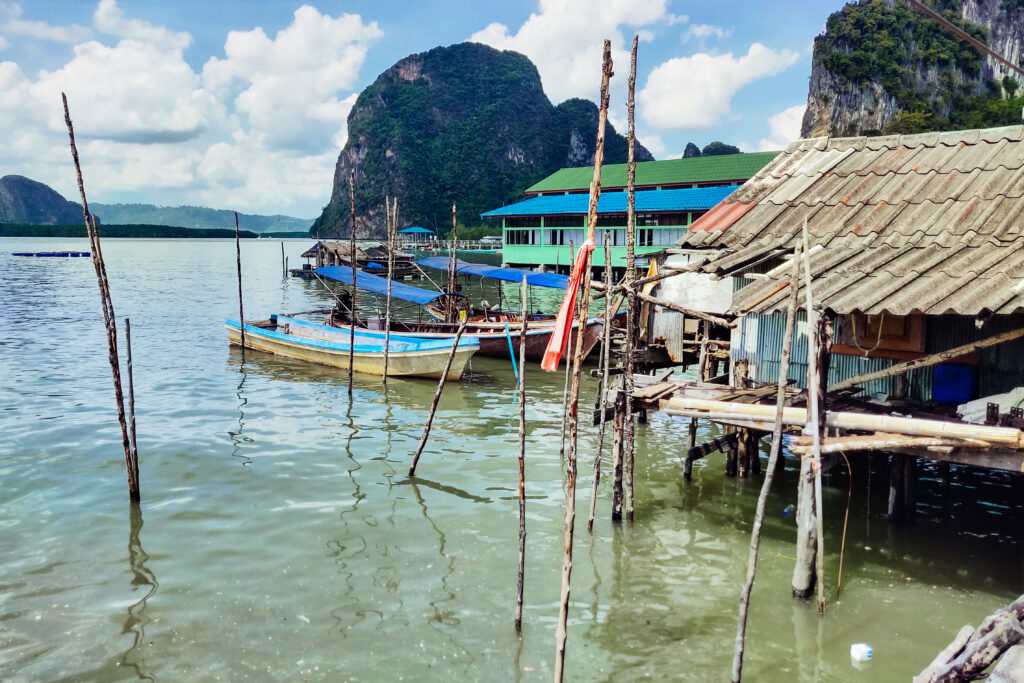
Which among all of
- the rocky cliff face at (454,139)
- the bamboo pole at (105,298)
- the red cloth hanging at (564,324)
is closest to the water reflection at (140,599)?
the bamboo pole at (105,298)

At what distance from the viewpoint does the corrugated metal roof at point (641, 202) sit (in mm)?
36219

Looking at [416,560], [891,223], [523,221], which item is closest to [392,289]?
[416,560]

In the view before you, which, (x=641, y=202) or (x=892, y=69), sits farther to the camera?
(x=892, y=69)

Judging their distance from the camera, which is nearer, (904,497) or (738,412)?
(738,412)

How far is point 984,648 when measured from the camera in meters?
4.48

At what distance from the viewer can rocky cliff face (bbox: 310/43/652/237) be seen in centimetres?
12556

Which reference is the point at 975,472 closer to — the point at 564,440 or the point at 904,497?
the point at 904,497

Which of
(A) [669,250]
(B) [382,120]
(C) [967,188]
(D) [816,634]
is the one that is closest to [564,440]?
(A) [669,250]

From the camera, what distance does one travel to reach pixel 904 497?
398 inches

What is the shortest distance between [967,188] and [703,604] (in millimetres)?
7446

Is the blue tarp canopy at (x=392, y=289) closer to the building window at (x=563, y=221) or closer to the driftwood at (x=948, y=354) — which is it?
the driftwood at (x=948, y=354)

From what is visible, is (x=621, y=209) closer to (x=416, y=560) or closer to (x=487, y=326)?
(x=487, y=326)

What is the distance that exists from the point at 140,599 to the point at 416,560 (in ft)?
10.4

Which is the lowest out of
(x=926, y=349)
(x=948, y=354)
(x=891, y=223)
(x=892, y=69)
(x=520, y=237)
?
(x=926, y=349)
